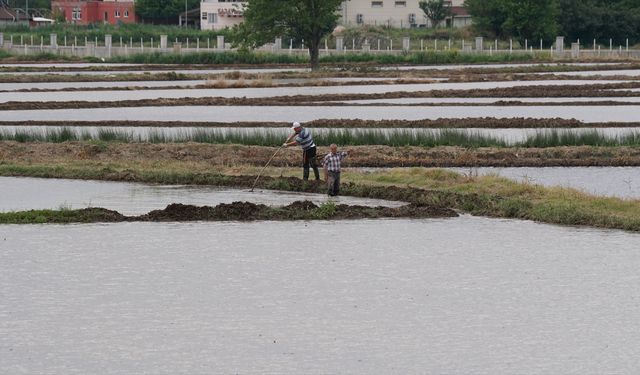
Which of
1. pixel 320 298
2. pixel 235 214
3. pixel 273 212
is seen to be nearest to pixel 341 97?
pixel 273 212

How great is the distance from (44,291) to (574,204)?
11.1 meters

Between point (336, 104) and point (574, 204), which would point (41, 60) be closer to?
point (336, 104)

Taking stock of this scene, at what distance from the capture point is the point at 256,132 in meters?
39.4

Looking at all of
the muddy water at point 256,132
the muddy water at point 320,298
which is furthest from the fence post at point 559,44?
the muddy water at point 320,298

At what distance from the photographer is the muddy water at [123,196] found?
91.2 feet

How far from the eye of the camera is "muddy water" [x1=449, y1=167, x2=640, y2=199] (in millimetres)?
28922

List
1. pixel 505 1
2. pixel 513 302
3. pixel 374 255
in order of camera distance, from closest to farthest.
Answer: pixel 513 302, pixel 374 255, pixel 505 1

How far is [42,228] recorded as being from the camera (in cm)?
2491

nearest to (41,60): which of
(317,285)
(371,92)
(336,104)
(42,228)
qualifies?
(371,92)

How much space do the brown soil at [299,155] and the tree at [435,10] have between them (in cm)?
8989

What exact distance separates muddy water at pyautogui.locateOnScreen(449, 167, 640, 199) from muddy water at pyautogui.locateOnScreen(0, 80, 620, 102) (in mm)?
26929

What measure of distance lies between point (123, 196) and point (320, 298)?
11299 millimetres

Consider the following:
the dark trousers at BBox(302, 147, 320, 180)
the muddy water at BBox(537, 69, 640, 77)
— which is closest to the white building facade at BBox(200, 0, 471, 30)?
the muddy water at BBox(537, 69, 640, 77)

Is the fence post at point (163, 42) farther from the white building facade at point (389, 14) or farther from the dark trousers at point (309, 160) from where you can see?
the dark trousers at point (309, 160)
